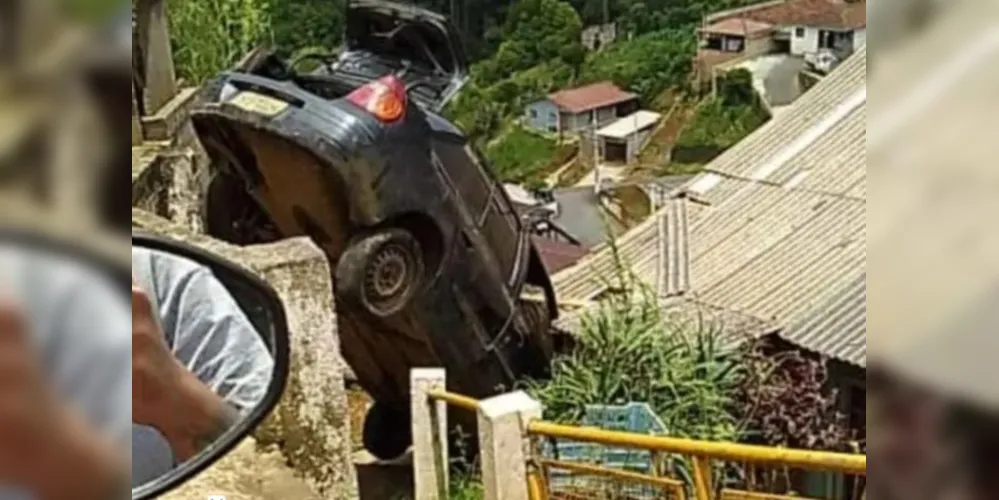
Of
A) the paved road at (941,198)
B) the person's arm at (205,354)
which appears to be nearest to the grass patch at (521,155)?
the person's arm at (205,354)

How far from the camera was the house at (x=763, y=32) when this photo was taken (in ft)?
5.19

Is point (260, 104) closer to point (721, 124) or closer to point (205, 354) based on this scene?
point (721, 124)

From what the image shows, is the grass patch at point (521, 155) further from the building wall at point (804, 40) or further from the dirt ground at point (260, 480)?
the dirt ground at point (260, 480)

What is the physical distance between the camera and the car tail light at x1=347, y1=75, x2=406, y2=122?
1.79 m

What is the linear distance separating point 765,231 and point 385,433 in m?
0.64

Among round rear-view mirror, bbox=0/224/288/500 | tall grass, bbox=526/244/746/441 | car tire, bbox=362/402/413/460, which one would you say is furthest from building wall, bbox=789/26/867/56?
round rear-view mirror, bbox=0/224/288/500

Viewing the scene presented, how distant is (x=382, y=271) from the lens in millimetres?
1929

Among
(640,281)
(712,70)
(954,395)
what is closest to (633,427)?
(640,281)

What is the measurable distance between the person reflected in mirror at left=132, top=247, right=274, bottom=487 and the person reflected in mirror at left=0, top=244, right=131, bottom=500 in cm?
3

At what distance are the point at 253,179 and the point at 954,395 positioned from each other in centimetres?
162

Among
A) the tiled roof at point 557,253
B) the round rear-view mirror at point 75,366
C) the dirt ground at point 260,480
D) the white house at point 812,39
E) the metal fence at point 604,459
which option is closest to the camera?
the round rear-view mirror at point 75,366

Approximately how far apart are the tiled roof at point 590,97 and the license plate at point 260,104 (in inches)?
13.8

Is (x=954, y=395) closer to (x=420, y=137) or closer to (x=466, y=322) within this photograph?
(x=420, y=137)

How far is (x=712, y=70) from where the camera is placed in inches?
69.1
